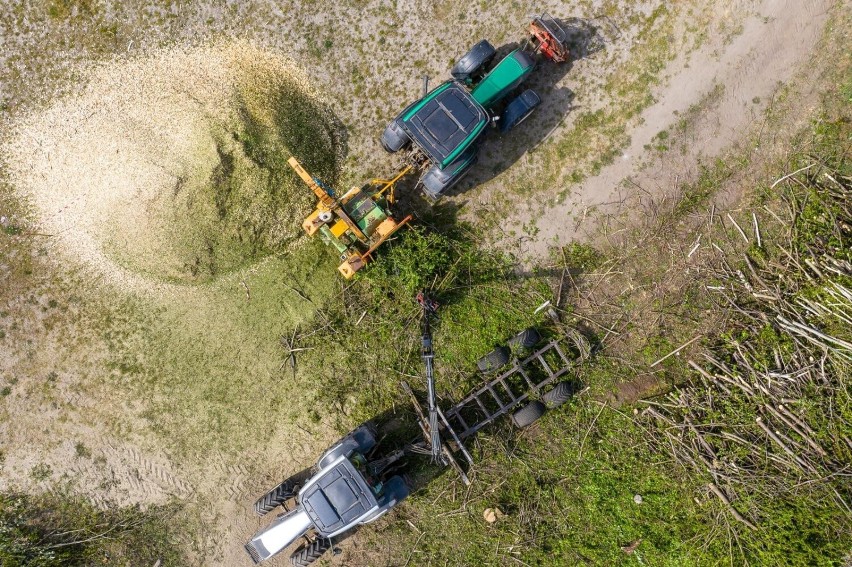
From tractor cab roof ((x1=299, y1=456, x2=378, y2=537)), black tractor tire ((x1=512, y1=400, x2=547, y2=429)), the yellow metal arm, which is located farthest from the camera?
black tractor tire ((x1=512, y1=400, x2=547, y2=429))

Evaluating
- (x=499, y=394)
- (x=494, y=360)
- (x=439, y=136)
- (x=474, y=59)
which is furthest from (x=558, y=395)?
(x=474, y=59)

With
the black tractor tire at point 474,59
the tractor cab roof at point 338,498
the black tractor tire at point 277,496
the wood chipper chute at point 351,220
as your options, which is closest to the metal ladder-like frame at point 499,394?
the tractor cab roof at point 338,498

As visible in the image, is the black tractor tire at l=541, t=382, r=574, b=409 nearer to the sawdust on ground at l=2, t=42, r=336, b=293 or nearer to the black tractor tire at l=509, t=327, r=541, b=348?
the black tractor tire at l=509, t=327, r=541, b=348

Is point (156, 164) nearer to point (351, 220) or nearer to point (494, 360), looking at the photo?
point (351, 220)

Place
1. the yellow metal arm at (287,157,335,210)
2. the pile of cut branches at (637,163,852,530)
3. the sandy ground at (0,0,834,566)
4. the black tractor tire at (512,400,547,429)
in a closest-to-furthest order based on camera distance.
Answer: the yellow metal arm at (287,157,335,210)
the pile of cut branches at (637,163,852,530)
the black tractor tire at (512,400,547,429)
the sandy ground at (0,0,834,566)

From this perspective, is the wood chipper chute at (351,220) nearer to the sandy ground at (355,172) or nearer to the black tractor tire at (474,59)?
the sandy ground at (355,172)


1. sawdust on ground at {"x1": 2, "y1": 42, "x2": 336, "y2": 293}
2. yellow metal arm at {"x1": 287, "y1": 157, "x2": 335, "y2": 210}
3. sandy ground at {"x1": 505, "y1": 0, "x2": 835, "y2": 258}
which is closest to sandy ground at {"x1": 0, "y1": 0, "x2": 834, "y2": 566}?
sandy ground at {"x1": 505, "y1": 0, "x2": 835, "y2": 258}
